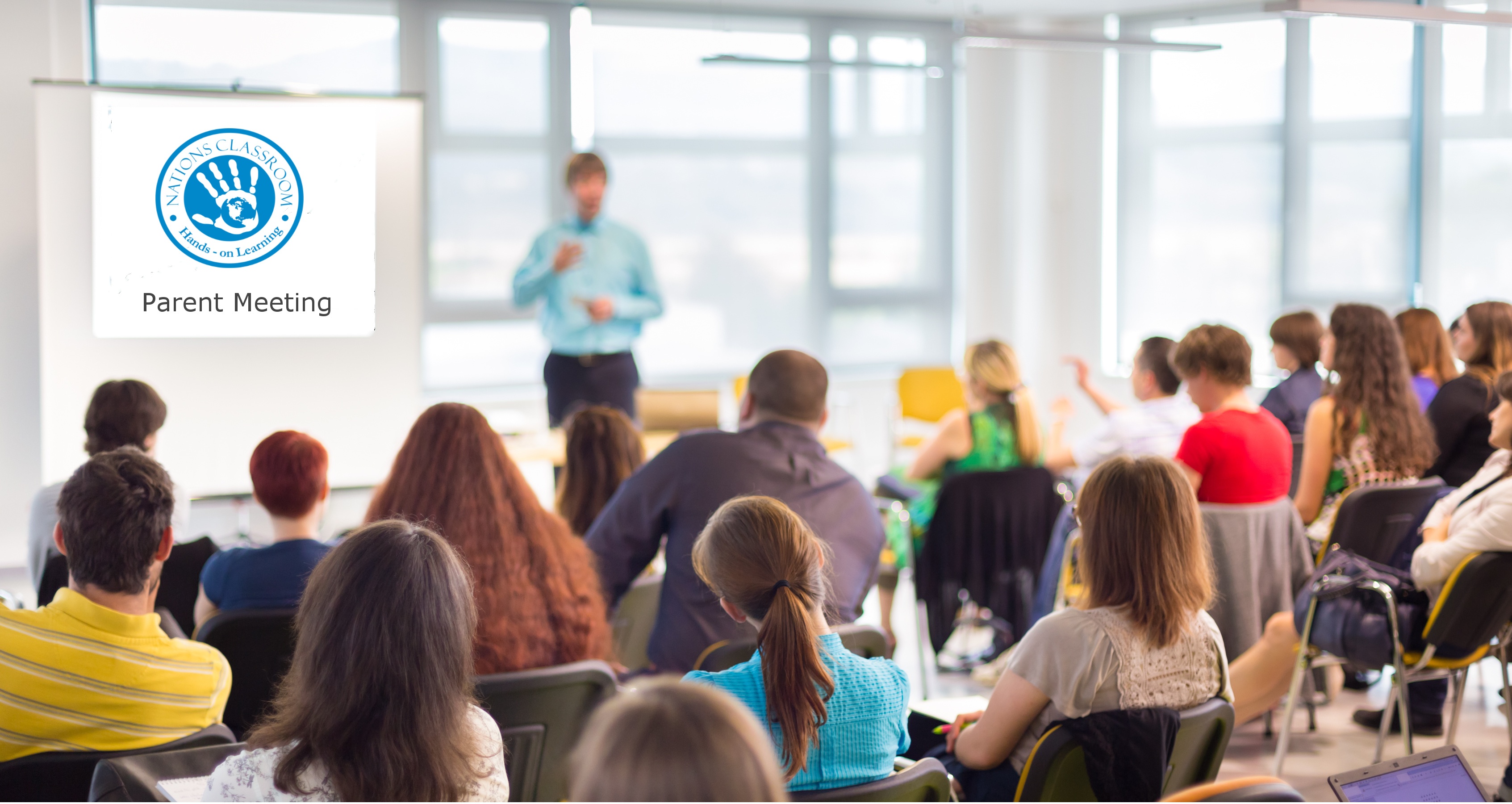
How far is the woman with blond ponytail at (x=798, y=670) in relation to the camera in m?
1.75

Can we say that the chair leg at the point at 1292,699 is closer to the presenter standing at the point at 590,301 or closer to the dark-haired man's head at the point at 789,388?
the dark-haired man's head at the point at 789,388

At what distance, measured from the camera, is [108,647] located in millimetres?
1984

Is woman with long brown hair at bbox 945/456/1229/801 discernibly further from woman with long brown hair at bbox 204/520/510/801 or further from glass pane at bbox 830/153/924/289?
glass pane at bbox 830/153/924/289

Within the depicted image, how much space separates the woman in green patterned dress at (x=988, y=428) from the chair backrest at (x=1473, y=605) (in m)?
1.41

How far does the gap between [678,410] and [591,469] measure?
1.54 metres

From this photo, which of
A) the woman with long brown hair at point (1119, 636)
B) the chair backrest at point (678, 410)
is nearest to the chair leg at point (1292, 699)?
the woman with long brown hair at point (1119, 636)

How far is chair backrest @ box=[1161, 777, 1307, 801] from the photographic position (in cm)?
138

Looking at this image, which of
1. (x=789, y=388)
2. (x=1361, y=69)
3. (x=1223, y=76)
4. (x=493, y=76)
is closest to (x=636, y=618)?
(x=789, y=388)

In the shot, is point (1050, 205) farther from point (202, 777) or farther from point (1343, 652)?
point (202, 777)

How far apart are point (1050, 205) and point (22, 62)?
6.07 m

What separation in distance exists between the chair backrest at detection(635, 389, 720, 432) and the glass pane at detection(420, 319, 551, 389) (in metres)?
2.50

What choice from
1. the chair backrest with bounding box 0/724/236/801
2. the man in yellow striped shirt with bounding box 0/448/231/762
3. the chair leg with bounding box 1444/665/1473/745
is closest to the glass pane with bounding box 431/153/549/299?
the chair leg with bounding box 1444/665/1473/745

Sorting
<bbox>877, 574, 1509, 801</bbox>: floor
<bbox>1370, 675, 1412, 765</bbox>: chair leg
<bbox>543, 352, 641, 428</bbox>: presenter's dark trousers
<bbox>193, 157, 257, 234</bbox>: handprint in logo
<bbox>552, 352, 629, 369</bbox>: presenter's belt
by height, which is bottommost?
<bbox>877, 574, 1509, 801</bbox>: floor

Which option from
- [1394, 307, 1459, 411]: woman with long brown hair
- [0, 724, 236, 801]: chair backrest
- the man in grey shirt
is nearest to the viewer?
[0, 724, 236, 801]: chair backrest
